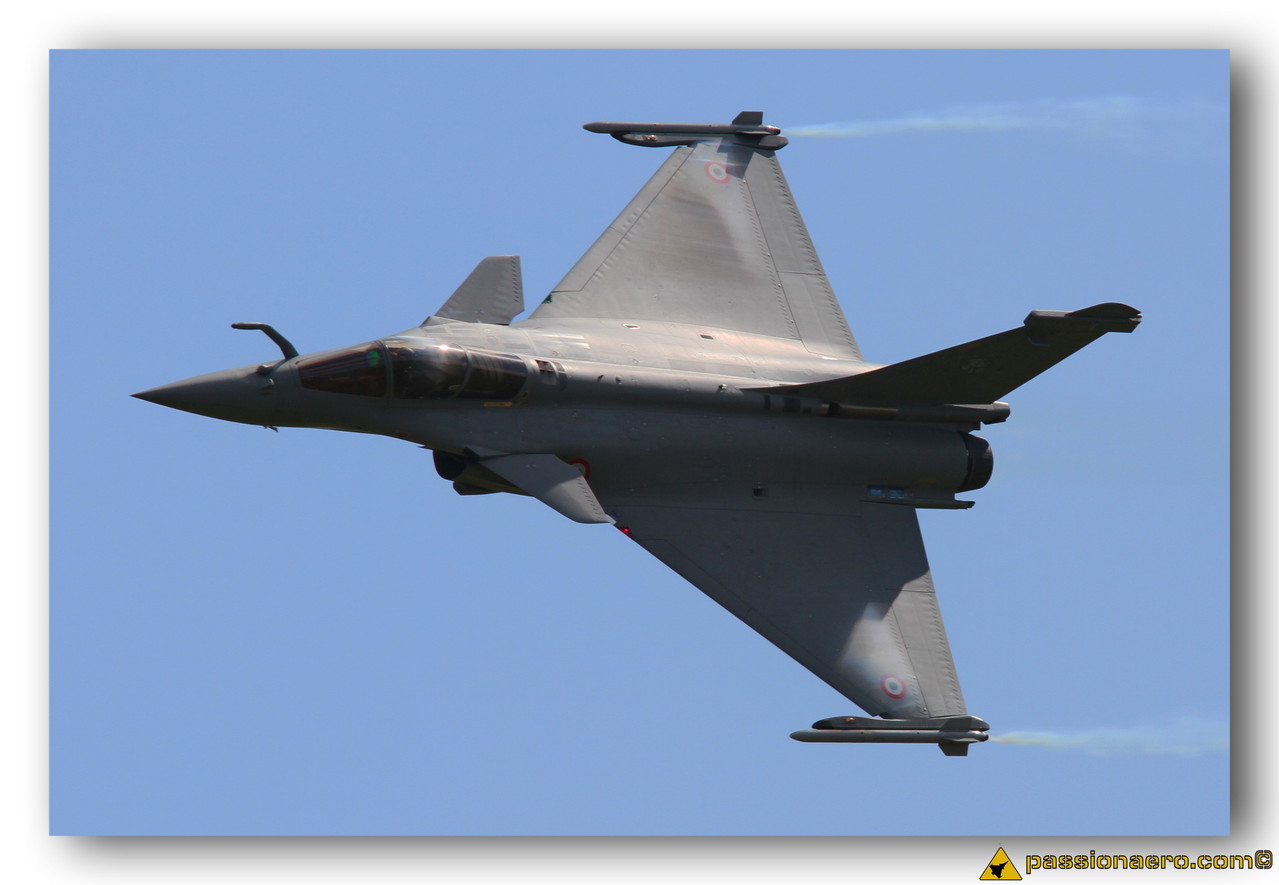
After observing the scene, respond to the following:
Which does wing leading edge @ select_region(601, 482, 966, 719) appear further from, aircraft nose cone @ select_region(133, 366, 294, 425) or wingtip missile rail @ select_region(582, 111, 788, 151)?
wingtip missile rail @ select_region(582, 111, 788, 151)

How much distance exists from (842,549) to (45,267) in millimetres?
9631

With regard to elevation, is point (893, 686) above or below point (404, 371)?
below

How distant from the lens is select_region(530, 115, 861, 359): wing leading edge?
90.0ft

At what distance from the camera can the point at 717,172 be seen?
2900 centimetres

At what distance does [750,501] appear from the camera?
26297 millimetres

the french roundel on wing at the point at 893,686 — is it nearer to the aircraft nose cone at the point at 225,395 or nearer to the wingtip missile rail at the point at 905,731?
the wingtip missile rail at the point at 905,731

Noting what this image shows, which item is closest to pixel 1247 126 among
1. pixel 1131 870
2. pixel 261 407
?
pixel 1131 870

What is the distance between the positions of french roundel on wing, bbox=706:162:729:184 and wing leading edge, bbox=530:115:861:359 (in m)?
0.01

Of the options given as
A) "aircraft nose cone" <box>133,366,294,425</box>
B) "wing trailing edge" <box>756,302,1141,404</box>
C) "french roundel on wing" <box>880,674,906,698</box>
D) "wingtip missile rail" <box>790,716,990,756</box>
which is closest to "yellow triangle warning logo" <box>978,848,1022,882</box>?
"wingtip missile rail" <box>790,716,990,756</box>

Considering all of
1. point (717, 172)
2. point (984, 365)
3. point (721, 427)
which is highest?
point (717, 172)

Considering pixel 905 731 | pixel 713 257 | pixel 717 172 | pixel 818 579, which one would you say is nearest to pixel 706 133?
pixel 717 172

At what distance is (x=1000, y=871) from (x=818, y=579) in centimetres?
430

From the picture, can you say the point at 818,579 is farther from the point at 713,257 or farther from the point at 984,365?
the point at 713,257

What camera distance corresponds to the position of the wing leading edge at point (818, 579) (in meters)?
25.9
